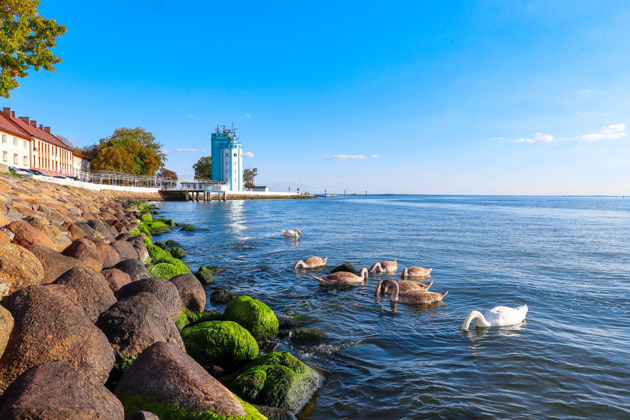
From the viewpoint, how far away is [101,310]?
264 inches

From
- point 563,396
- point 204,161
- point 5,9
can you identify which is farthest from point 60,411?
point 204,161

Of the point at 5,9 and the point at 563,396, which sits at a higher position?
the point at 5,9

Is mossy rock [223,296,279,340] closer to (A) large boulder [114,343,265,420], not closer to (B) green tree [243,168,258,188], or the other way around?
(A) large boulder [114,343,265,420]

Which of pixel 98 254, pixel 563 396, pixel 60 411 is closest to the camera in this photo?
pixel 60 411

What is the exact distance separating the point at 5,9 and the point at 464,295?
79.7ft

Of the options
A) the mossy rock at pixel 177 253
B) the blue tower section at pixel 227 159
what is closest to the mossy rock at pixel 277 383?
the mossy rock at pixel 177 253

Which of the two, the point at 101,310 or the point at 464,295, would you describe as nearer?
the point at 101,310

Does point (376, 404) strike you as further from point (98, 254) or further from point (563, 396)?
point (98, 254)

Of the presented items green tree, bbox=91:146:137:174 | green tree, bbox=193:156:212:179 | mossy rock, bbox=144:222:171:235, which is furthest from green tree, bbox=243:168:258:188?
mossy rock, bbox=144:222:171:235

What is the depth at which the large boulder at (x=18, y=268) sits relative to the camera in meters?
6.42

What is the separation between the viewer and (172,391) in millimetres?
4574

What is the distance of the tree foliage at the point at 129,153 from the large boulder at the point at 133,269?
80.9m

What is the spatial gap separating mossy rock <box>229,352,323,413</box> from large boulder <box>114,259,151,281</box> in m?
4.53

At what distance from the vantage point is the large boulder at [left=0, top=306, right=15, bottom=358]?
14.5 ft
